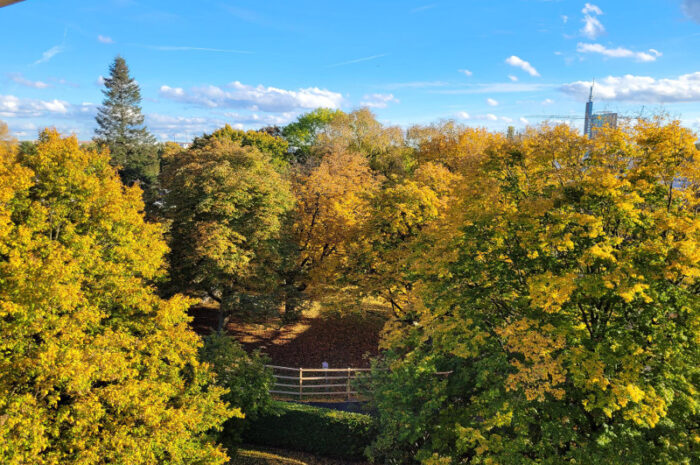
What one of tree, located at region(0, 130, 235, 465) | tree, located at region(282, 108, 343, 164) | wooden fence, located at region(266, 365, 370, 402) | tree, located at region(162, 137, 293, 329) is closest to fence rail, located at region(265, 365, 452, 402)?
wooden fence, located at region(266, 365, 370, 402)

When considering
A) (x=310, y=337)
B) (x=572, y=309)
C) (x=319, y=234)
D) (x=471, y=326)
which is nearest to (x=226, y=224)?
(x=319, y=234)

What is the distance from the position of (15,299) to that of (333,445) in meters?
11.7

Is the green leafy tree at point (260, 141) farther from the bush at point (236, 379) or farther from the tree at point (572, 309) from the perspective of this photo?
the tree at point (572, 309)

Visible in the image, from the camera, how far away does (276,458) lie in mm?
17219

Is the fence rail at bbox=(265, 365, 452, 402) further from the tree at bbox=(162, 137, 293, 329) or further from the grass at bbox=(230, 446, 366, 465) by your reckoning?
the tree at bbox=(162, 137, 293, 329)

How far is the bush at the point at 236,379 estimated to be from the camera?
52.3ft

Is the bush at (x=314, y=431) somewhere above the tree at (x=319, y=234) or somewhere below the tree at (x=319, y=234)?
below

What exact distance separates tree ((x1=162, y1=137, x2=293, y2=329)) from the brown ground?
9.15ft

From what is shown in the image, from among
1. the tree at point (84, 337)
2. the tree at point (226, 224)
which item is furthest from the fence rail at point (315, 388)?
the tree at point (84, 337)

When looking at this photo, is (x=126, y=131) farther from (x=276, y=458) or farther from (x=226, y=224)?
(x=276, y=458)

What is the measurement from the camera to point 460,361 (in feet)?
43.8

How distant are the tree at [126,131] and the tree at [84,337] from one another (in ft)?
104

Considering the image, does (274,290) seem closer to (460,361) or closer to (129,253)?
(129,253)

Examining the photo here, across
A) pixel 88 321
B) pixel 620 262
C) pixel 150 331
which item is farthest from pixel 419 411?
pixel 88 321
